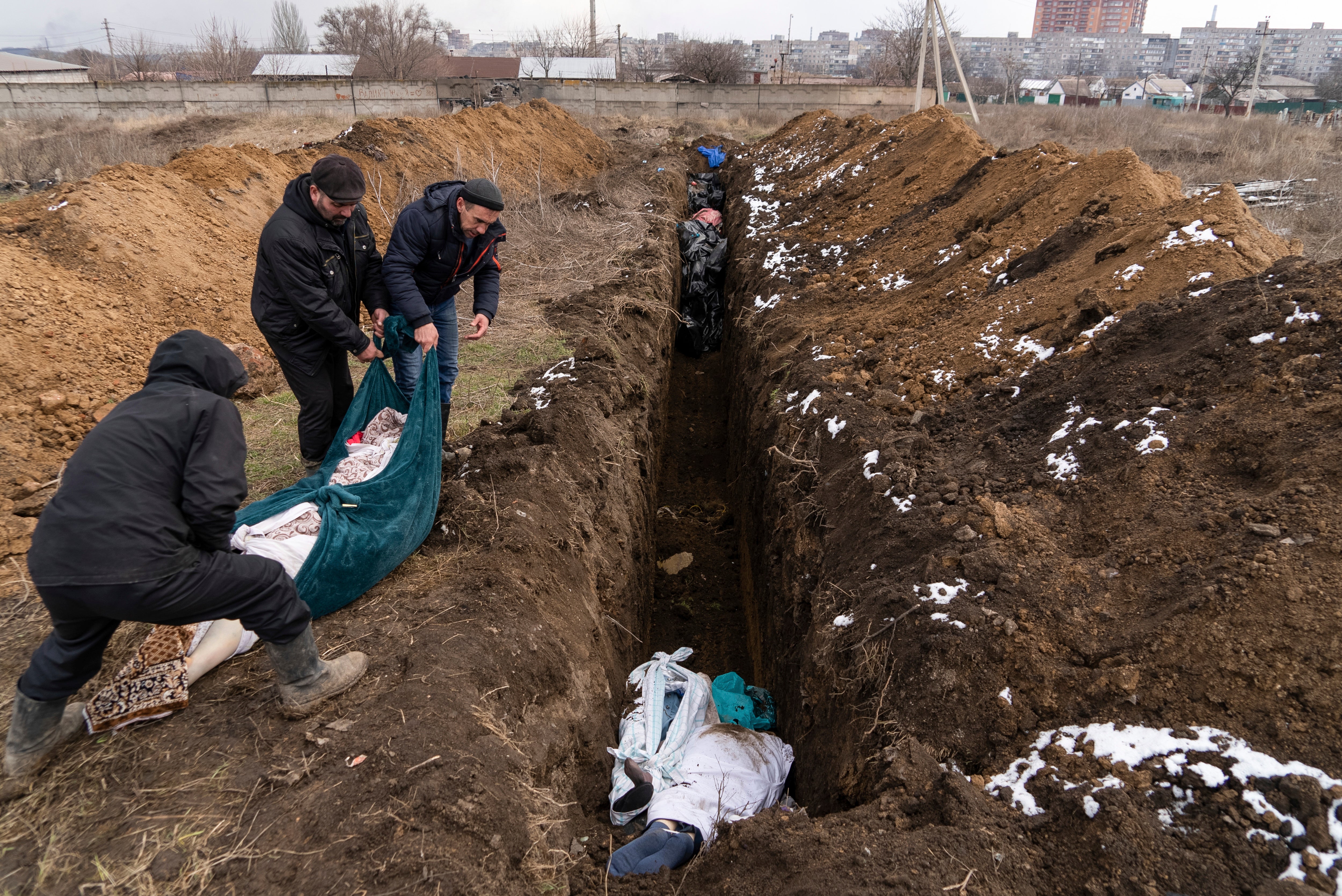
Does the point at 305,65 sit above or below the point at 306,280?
above

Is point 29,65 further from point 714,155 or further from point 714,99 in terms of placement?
point 714,155

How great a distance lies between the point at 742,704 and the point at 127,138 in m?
22.9

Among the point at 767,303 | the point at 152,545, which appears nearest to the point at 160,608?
the point at 152,545

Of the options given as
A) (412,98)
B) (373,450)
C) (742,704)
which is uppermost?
(412,98)

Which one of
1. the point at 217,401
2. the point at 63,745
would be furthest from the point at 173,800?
the point at 217,401

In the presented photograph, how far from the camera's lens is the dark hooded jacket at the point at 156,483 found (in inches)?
79.8

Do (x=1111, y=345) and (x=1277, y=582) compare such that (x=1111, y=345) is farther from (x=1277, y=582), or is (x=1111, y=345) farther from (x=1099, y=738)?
(x=1099, y=738)

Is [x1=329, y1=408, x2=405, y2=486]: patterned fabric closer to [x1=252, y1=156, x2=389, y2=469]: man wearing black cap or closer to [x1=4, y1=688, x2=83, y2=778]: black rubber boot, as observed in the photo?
[x1=252, y1=156, x2=389, y2=469]: man wearing black cap

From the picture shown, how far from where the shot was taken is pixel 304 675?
251 centimetres

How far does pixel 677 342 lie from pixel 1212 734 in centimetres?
828

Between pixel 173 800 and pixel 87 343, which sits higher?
pixel 87 343

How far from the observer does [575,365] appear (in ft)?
18.8

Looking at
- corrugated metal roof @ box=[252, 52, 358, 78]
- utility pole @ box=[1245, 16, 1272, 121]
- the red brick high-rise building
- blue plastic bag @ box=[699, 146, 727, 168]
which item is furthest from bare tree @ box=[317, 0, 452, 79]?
the red brick high-rise building

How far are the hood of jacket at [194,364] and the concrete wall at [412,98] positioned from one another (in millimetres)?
26422
